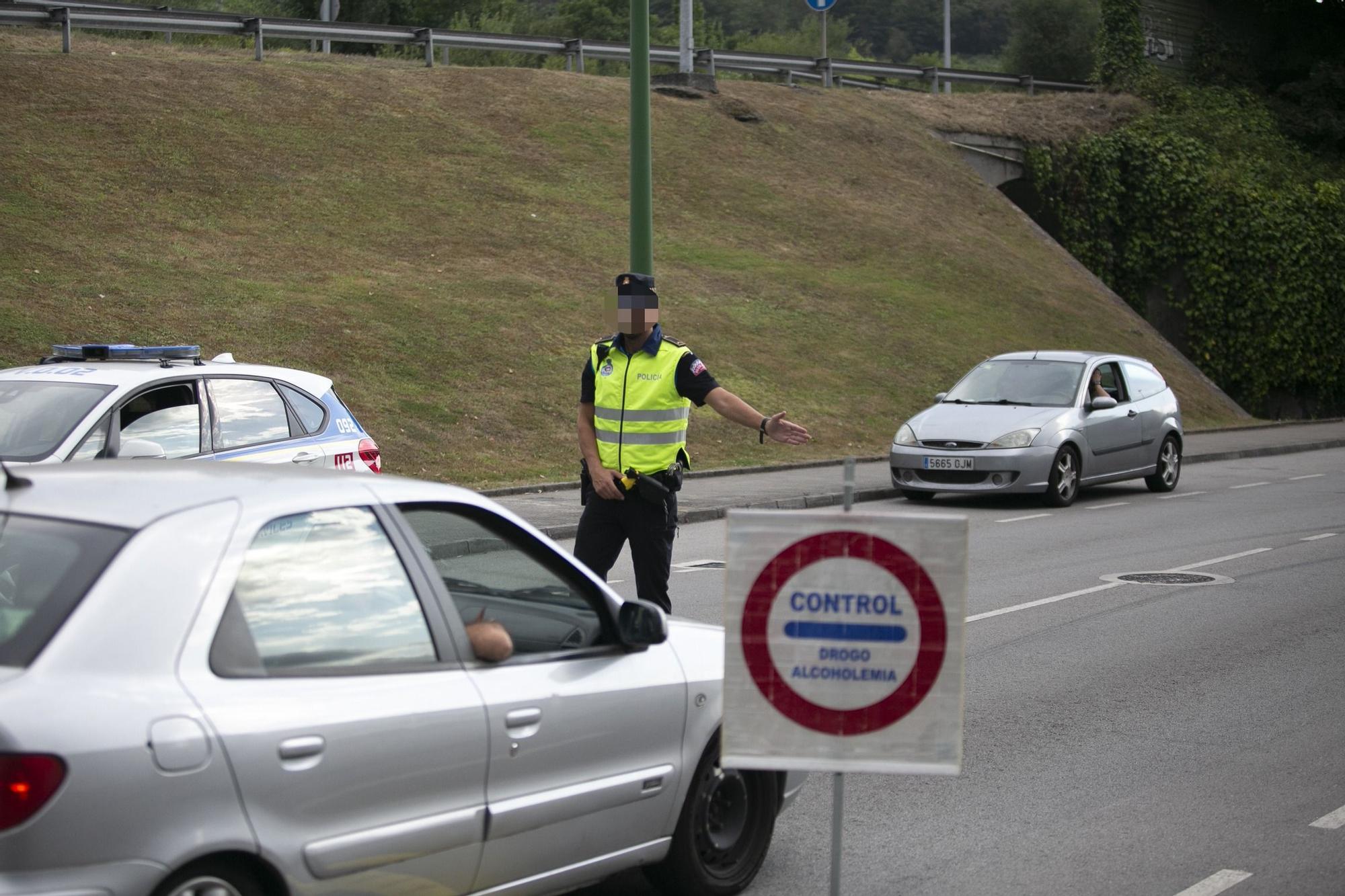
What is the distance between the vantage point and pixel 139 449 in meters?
8.53

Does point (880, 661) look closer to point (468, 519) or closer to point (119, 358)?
point (468, 519)

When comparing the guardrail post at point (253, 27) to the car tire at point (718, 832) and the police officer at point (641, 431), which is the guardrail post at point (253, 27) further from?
the car tire at point (718, 832)

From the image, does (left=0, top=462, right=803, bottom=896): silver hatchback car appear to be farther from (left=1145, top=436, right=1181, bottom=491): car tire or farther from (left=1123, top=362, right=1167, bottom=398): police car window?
(left=1145, top=436, right=1181, bottom=491): car tire

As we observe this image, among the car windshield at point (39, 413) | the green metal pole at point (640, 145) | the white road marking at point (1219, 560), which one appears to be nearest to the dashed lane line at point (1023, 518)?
the white road marking at point (1219, 560)

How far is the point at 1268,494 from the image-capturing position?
18578mm

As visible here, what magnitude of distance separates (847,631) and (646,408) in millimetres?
3363

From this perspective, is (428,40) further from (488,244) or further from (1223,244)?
(1223,244)

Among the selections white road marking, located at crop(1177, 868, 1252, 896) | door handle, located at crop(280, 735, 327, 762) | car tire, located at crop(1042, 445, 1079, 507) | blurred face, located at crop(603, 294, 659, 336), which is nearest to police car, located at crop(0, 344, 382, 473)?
blurred face, located at crop(603, 294, 659, 336)

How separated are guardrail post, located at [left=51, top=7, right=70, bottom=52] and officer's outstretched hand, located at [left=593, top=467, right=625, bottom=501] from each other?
2366 cm

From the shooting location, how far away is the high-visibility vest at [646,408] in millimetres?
7176

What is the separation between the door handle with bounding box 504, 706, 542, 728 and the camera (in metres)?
4.13

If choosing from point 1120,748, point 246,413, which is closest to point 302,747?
point 1120,748

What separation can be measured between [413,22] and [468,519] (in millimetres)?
56323

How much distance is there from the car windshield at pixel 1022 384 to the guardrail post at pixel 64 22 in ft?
59.4
